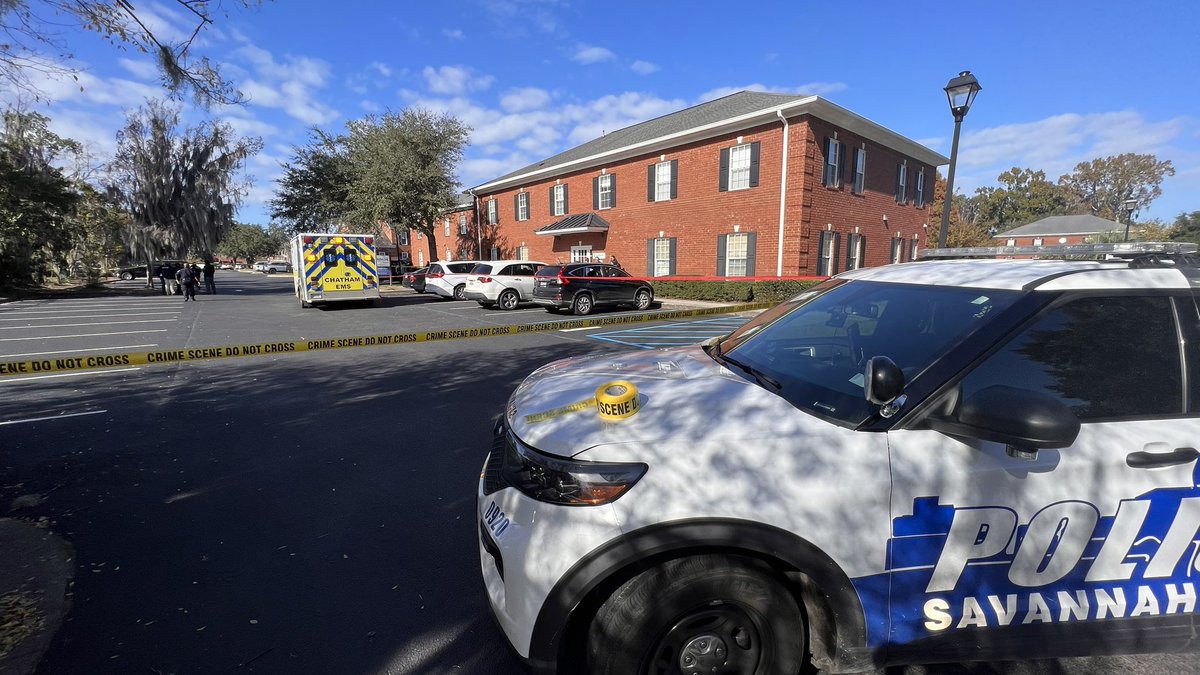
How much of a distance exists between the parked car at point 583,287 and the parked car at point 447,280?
572 centimetres

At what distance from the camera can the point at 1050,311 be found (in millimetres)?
1914

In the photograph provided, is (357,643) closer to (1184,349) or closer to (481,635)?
(481,635)

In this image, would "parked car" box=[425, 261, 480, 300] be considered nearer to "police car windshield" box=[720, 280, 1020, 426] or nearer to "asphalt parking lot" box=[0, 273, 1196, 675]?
"asphalt parking lot" box=[0, 273, 1196, 675]

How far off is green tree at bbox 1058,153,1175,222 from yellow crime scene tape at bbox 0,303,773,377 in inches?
3189

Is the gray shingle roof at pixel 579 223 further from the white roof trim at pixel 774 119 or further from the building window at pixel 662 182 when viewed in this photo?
the building window at pixel 662 182

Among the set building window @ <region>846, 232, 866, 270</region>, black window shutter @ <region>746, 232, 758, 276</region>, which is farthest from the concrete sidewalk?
building window @ <region>846, 232, 866, 270</region>

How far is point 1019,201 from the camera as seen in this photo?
6812cm

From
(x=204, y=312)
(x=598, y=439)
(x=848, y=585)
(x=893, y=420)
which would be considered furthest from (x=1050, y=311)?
(x=204, y=312)

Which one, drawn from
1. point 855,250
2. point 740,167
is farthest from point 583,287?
point 855,250

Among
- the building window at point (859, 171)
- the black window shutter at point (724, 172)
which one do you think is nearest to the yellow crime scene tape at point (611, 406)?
the black window shutter at point (724, 172)

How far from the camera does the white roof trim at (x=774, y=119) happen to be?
703 inches

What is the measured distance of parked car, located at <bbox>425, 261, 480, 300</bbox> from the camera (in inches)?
864

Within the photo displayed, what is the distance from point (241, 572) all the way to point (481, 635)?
1.51m

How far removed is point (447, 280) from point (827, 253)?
1567 centimetres
